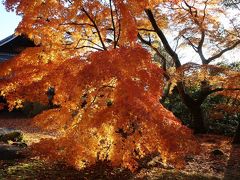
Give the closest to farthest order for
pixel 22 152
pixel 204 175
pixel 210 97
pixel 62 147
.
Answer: pixel 62 147 → pixel 204 175 → pixel 22 152 → pixel 210 97

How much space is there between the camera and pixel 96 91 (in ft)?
29.1

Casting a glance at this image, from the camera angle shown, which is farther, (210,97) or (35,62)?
(210,97)

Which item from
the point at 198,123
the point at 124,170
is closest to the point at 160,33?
the point at 198,123

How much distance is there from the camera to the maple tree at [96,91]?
761cm

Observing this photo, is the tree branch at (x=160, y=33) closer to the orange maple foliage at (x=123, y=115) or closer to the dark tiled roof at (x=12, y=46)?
the orange maple foliage at (x=123, y=115)

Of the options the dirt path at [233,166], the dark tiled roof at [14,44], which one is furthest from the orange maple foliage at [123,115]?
the dark tiled roof at [14,44]

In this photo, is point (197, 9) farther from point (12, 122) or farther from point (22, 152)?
point (12, 122)

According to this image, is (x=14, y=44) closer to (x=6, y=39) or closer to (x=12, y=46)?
(x=12, y=46)

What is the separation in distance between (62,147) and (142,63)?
3079mm

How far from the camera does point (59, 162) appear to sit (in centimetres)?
1121

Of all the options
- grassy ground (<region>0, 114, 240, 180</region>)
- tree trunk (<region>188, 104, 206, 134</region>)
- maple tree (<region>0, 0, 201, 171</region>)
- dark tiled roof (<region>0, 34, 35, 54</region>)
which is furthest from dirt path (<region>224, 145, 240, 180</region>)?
dark tiled roof (<region>0, 34, 35, 54</region>)

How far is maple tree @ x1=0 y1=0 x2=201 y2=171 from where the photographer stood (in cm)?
761

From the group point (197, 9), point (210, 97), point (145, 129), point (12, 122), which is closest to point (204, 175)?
point (145, 129)

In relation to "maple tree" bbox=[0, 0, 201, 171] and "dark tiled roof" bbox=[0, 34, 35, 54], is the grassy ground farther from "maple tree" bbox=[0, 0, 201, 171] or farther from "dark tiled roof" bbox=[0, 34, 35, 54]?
"dark tiled roof" bbox=[0, 34, 35, 54]
